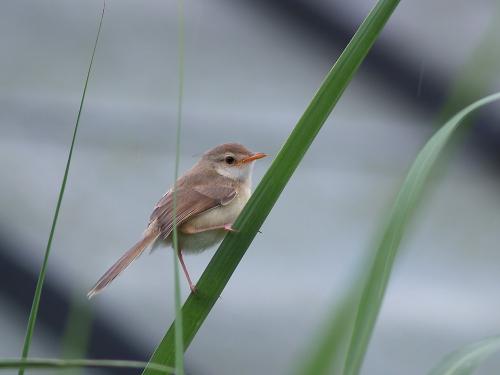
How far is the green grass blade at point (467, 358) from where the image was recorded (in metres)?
1.48

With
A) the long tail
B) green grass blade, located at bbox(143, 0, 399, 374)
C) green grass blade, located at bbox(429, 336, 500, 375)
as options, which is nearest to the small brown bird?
the long tail

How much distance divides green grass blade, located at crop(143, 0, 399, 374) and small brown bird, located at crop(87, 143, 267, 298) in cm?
77

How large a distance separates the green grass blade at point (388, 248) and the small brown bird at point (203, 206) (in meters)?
1.23

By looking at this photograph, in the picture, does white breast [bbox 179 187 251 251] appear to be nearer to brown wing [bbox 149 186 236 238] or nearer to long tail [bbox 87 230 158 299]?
brown wing [bbox 149 186 236 238]

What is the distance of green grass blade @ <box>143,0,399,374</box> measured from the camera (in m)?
1.58

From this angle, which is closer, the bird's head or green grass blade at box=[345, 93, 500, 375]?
green grass blade at box=[345, 93, 500, 375]

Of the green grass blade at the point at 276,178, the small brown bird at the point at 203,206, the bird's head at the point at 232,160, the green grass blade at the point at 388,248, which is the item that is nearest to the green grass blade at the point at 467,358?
the green grass blade at the point at 388,248

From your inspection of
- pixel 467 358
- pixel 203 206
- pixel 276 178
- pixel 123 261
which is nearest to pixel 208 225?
pixel 203 206

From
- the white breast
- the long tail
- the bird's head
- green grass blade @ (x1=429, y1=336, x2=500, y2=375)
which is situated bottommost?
green grass blade @ (x1=429, y1=336, x2=500, y2=375)

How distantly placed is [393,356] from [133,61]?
2.65m

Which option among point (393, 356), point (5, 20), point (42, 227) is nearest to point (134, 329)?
point (42, 227)

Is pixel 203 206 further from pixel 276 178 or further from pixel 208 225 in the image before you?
pixel 276 178

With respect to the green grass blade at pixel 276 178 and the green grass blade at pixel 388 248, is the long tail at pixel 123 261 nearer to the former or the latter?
the green grass blade at pixel 276 178

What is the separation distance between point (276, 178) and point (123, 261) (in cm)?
94
